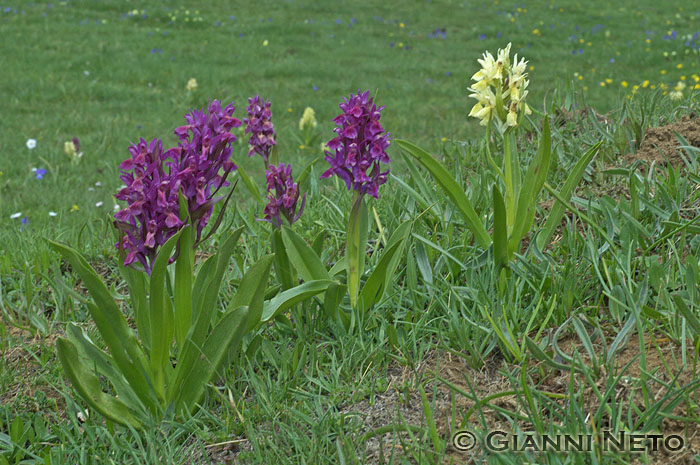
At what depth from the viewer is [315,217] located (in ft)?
11.4

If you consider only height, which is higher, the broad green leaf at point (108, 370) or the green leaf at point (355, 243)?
Answer: the green leaf at point (355, 243)

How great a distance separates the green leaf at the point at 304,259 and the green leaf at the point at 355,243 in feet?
0.30

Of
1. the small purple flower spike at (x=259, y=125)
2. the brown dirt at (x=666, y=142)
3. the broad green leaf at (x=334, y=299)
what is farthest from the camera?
the brown dirt at (x=666, y=142)

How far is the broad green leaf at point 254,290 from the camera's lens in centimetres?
194

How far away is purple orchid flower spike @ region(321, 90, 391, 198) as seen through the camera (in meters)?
2.09

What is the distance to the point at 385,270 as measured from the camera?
7.44 ft

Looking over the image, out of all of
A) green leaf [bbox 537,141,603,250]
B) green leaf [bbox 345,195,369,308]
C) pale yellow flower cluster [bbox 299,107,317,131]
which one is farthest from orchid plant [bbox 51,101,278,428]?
pale yellow flower cluster [bbox 299,107,317,131]

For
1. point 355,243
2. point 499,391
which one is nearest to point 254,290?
point 355,243

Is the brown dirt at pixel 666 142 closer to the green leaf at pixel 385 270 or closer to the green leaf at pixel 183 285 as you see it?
the green leaf at pixel 385 270

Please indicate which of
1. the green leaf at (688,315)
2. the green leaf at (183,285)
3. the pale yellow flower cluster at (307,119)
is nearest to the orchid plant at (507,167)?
the green leaf at (688,315)

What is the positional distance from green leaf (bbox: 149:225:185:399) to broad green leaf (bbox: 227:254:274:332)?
8.7 inches

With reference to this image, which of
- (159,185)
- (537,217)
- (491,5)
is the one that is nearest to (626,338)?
(537,217)

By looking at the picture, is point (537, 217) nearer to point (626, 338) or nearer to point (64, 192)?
point (626, 338)

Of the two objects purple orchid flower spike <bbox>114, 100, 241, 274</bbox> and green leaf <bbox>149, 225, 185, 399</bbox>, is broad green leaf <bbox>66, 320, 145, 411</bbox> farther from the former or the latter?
purple orchid flower spike <bbox>114, 100, 241, 274</bbox>
